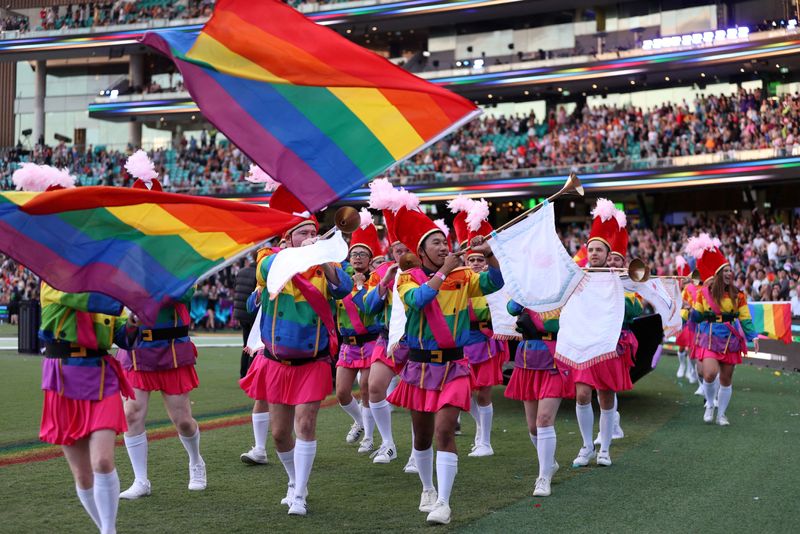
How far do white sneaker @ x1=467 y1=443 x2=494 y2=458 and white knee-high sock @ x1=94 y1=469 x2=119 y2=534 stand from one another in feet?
15.3

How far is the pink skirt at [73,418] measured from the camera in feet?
18.3

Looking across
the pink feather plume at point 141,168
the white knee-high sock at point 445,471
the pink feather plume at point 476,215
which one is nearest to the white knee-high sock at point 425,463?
the white knee-high sock at point 445,471

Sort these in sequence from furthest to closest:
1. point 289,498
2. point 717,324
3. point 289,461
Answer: point 717,324
point 289,461
point 289,498

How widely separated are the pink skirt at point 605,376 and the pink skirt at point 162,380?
3.55 m

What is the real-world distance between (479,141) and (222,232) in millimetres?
35145

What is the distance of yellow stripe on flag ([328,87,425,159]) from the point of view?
229 inches

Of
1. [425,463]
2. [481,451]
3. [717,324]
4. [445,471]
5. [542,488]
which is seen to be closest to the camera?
[445,471]

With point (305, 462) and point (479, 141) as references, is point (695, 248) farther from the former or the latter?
point (479, 141)

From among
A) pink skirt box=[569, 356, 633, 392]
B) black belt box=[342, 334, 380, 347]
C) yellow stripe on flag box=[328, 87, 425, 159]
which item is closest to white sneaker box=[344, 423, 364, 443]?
black belt box=[342, 334, 380, 347]

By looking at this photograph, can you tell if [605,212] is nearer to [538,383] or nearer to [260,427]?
[538,383]

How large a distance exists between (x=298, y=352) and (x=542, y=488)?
221cm

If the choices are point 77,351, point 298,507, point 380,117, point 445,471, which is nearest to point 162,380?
point 298,507

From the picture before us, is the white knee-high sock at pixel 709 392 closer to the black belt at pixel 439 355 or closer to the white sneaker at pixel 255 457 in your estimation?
the white sneaker at pixel 255 457

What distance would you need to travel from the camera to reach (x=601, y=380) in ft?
30.6
